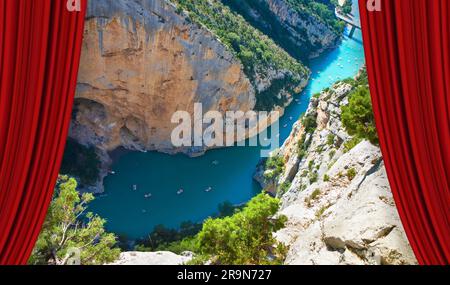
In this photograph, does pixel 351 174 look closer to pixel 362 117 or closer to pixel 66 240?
pixel 362 117

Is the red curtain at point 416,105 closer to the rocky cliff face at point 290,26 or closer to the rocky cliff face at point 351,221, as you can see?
the rocky cliff face at point 351,221

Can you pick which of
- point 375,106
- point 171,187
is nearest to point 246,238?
point 375,106

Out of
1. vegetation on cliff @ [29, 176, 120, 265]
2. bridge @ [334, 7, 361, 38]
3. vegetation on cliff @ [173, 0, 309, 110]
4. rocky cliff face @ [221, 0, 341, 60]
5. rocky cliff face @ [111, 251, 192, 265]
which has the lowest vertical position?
rocky cliff face @ [111, 251, 192, 265]

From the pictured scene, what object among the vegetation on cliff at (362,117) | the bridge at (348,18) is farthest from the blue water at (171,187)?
the bridge at (348,18)

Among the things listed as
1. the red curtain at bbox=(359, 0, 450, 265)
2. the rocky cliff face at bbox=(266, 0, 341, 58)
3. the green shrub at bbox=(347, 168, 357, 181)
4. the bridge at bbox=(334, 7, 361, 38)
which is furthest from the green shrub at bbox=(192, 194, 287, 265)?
the bridge at bbox=(334, 7, 361, 38)

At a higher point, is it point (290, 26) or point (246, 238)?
point (290, 26)

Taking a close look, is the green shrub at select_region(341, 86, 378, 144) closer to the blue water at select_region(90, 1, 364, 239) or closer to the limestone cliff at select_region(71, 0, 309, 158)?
the blue water at select_region(90, 1, 364, 239)
